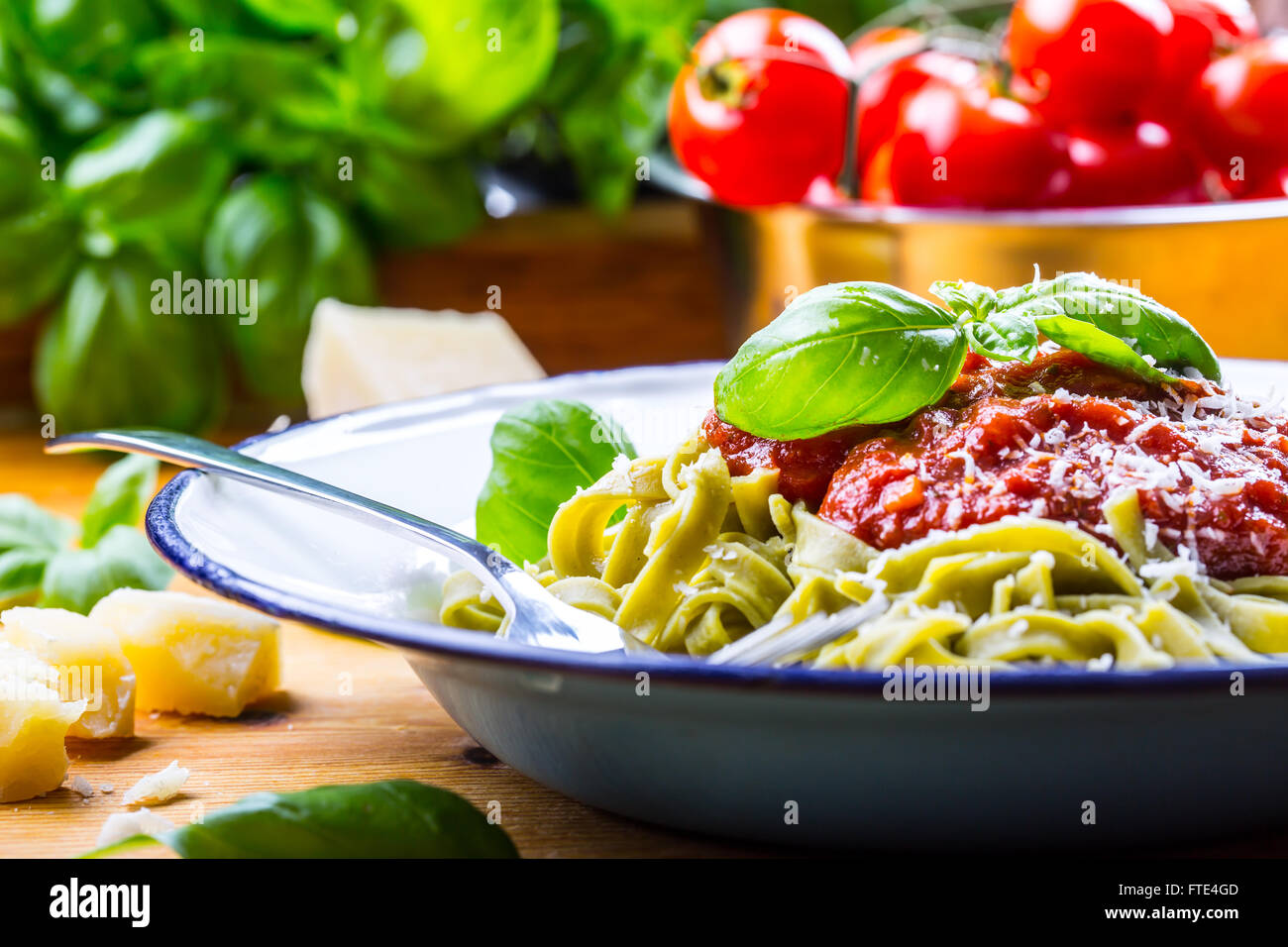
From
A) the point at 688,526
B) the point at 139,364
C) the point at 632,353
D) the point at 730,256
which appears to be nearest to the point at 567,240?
the point at 632,353

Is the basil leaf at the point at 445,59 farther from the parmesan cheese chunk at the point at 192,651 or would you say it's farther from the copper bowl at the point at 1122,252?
the parmesan cheese chunk at the point at 192,651

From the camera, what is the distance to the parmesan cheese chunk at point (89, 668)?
5.69 feet

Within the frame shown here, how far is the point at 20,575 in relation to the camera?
2.15m

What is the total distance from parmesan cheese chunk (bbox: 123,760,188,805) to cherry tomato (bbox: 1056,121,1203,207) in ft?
6.75

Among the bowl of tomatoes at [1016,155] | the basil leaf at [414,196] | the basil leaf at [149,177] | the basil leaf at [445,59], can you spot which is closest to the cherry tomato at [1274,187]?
the bowl of tomatoes at [1016,155]

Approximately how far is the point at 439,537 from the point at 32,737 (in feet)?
1.64

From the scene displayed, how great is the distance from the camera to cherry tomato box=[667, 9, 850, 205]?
2.98m

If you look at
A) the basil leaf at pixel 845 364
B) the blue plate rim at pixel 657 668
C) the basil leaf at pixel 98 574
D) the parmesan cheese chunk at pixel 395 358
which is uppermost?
the parmesan cheese chunk at pixel 395 358

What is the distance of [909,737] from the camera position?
3.96ft

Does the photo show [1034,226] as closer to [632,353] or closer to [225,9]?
[632,353]

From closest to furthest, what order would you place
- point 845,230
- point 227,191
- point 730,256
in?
point 845,230, point 730,256, point 227,191
